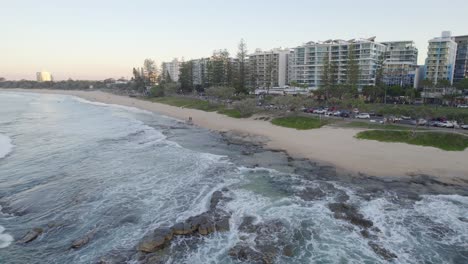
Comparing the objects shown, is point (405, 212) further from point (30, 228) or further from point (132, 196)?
point (30, 228)

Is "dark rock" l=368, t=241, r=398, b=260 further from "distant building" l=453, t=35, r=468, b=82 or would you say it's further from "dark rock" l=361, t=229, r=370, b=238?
"distant building" l=453, t=35, r=468, b=82

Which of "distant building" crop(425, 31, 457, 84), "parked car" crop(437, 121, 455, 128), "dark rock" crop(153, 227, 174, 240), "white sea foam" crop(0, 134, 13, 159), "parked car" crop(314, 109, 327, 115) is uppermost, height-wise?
"distant building" crop(425, 31, 457, 84)

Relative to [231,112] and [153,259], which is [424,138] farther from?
[231,112]

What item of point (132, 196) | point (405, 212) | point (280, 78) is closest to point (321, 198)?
point (405, 212)

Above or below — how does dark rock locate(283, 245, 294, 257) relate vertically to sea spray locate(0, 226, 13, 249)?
below

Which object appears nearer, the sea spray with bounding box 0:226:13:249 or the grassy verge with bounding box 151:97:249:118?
the sea spray with bounding box 0:226:13:249

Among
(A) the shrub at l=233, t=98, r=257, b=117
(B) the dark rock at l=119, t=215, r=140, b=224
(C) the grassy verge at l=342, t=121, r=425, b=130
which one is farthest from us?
(A) the shrub at l=233, t=98, r=257, b=117

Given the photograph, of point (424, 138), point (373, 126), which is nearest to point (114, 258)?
point (424, 138)

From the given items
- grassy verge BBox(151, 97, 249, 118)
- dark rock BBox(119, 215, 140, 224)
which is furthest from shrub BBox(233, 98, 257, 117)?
dark rock BBox(119, 215, 140, 224)
